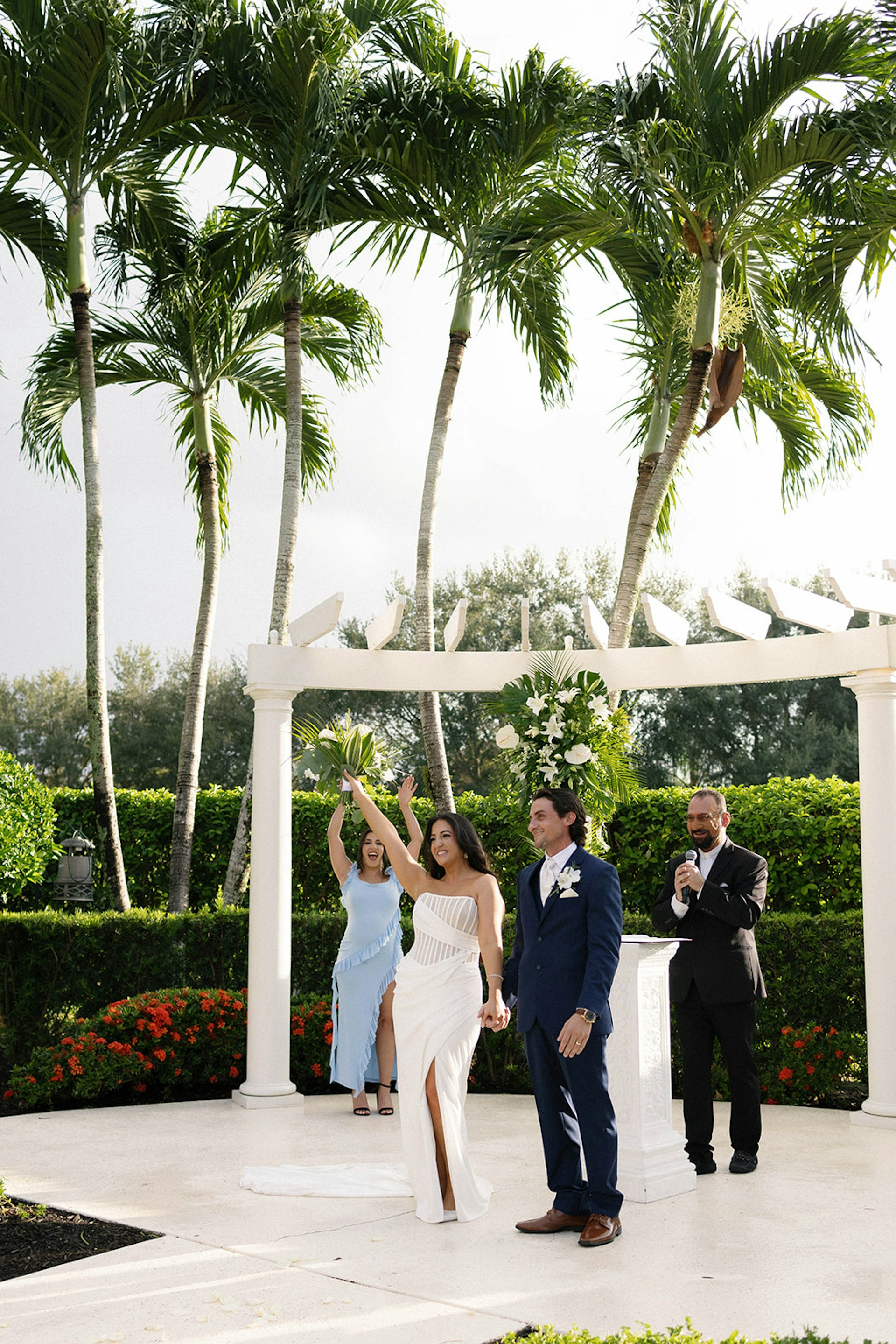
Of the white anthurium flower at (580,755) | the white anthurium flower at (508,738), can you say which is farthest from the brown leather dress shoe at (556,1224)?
the white anthurium flower at (508,738)

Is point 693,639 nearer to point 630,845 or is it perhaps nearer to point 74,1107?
point 630,845

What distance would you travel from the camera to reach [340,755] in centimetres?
757

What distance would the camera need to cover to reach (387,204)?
1036 cm

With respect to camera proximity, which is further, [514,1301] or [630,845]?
[630,845]

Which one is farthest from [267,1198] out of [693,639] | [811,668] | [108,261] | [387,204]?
[693,639]

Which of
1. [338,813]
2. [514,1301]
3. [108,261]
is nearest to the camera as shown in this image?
[514,1301]

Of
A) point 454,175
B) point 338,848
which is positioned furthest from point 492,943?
point 454,175

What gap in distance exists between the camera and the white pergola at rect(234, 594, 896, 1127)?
748 cm

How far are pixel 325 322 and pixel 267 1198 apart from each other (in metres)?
9.60

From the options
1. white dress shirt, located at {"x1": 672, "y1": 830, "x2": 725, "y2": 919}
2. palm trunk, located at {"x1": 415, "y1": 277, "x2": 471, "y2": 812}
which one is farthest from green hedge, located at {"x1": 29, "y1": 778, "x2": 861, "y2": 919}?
white dress shirt, located at {"x1": 672, "y1": 830, "x2": 725, "y2": 919}

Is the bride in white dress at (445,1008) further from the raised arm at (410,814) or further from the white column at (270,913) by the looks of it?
the white column at (270,913)

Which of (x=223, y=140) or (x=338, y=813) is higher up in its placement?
(x=223, y=140)

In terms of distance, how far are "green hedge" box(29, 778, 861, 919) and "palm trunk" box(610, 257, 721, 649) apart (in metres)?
1.63

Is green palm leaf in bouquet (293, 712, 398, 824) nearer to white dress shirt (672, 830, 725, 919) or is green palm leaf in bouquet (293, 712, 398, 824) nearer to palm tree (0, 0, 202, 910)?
white dress shirt (672, 830, 725, 919)
